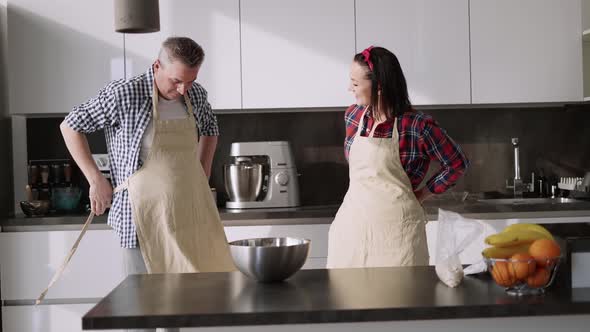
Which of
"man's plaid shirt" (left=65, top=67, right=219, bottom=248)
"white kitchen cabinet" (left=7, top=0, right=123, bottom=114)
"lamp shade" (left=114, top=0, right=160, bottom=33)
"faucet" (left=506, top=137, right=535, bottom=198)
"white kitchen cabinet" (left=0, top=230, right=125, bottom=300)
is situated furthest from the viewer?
"faucet" (left=506, top=137, right=535, bottom=198)

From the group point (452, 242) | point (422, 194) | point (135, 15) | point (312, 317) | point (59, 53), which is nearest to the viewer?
point (312, 317)

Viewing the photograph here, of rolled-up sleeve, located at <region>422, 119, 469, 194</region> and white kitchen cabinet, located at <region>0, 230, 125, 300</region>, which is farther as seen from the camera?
white kitchen cabinet, located at <region>0, 230, 125, 300</region>

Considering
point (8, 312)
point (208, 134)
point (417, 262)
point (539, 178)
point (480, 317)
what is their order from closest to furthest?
point (480, 317)
point (417, 262)
point (208, 134)
point (8, 312)
point (539, 178)

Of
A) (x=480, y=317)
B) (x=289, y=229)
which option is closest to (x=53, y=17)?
(x=289, y=229)

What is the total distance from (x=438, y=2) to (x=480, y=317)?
2.44m

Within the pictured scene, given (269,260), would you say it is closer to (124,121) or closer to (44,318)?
(124,121)

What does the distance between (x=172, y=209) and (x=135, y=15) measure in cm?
87

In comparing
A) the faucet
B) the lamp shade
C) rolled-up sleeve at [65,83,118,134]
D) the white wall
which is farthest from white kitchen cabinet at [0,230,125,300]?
the faucet

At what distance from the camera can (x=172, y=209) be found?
8.80 feet

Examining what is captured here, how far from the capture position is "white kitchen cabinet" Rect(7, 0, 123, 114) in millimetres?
3648

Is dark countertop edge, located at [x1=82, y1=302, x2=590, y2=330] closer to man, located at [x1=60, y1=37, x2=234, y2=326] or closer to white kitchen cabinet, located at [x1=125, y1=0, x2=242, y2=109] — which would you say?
man, located at [x1=60, y1=37, x2=234, y2=326]

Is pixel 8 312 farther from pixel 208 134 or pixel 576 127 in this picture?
pixel 576 127

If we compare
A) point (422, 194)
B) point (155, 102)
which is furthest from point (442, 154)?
point (155, 102)

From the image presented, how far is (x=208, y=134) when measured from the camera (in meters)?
3.02
